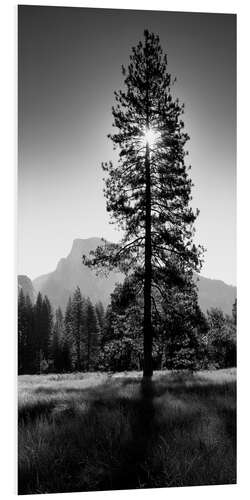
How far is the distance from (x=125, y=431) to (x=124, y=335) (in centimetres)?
102

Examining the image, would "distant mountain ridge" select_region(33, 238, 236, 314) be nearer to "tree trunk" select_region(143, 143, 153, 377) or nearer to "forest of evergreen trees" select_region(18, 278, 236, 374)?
"forest of evergreen trees" select_region(18, 278, 236, 374)

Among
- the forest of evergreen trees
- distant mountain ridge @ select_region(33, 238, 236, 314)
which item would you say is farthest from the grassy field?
distant mountain ridge @ select_region(33, 238, 236, 314)

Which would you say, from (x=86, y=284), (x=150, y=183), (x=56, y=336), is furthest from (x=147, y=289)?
(x=150, y=183)

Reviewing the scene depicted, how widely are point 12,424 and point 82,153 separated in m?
2.97

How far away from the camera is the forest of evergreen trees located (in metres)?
5.94

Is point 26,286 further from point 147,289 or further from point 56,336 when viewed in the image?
point 147,289

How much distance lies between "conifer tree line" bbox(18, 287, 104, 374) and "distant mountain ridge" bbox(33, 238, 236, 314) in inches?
3.3

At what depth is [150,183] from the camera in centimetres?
659

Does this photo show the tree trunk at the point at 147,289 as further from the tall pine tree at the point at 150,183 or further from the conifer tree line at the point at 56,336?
the conifer tree line at the point at 56,336

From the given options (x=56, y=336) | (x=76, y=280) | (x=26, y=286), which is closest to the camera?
(x=26, y=286)

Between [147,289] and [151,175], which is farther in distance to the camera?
[151,175]

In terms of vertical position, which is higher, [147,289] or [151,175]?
[151,175]

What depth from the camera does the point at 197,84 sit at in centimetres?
644
